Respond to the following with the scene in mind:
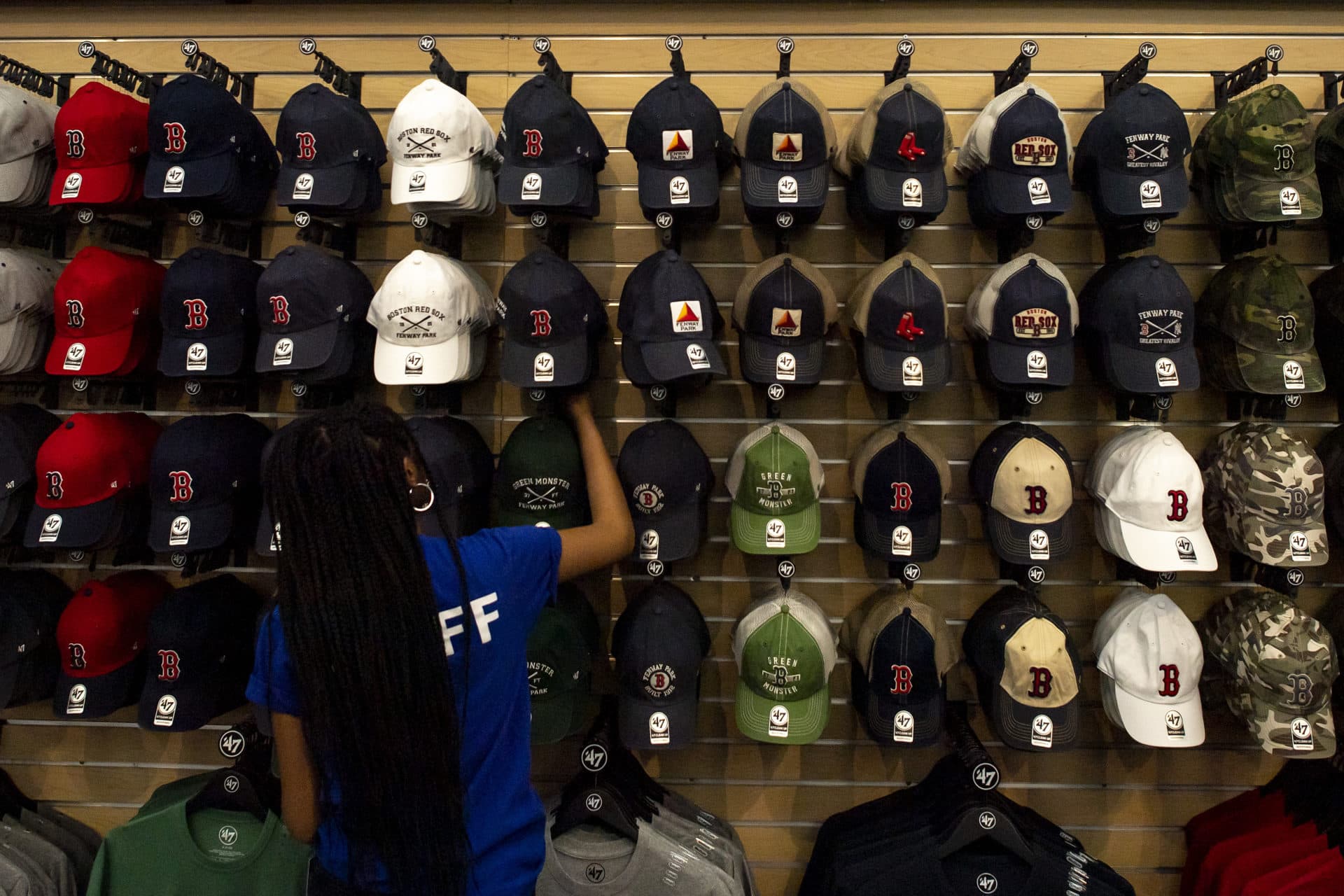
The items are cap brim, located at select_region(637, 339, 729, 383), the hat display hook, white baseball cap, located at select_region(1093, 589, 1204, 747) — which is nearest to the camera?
cap brim, located at select_region(637, 339, 729, 383)

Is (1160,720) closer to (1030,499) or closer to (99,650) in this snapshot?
(1030,499)

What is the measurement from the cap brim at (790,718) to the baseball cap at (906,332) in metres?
1.00

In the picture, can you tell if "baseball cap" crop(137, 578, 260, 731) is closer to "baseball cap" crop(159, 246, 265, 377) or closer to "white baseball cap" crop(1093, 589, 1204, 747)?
"baseball cap" crop(159, 246, 265, 377)

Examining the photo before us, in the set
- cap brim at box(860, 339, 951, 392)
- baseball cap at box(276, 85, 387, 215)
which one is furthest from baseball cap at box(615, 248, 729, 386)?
baseball cap at box(276, 85, 387, 215)

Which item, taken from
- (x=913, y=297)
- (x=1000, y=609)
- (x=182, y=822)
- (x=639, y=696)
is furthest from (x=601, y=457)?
(x=182, y=822)

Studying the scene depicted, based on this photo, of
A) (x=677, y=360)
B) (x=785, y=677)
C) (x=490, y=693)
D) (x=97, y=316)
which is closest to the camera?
(x=490, y=693)

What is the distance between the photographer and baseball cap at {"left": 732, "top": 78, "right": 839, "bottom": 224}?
2.28 metres

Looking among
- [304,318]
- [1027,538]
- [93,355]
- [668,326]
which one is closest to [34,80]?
[93,355]

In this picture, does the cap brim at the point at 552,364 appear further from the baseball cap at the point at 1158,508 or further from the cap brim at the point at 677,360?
the baseball cap at the point at 1158,508

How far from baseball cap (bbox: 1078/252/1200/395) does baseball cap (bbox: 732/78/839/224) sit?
978 mm

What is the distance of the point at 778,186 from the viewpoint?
2285mm

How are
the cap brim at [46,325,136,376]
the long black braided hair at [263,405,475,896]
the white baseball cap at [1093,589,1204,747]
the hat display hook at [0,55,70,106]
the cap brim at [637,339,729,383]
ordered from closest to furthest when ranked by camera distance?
the long black braided hair at [263,405,475,896], the cap brim at [637,339,729,383], the white baseball cap at [1093,589,1204,747], the cap brim at [46,325,136,376], the hat display hook at [0,55,70,106]

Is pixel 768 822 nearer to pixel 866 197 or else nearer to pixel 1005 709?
pixel 1005 709

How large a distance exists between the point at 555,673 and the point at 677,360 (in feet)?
3.37
